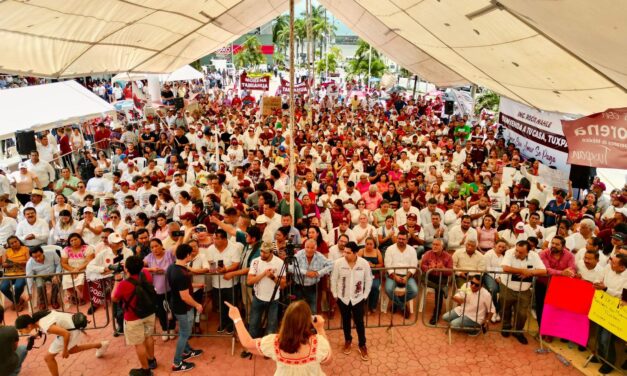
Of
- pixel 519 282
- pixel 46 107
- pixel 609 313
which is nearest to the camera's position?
pixel 609 313

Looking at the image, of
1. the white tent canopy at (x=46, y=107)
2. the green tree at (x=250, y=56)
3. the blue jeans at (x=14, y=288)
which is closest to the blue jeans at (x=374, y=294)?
the blue jeans at (x=14, y=288)

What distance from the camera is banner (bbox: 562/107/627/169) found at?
621cm

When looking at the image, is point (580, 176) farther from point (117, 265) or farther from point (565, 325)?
point (117, 265)

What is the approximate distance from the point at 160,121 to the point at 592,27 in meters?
16.2

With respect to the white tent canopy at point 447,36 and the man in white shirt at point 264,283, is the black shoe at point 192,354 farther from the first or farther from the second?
the white tent canopy at point 447,36

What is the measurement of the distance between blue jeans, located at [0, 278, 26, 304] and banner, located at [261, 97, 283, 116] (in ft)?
43.7

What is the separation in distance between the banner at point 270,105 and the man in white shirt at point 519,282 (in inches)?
562

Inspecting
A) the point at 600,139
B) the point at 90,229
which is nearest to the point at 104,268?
the point at 90,229

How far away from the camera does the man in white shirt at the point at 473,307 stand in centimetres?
600

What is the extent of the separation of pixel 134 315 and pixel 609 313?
579 cm

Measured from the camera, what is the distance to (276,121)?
17297 millimetres

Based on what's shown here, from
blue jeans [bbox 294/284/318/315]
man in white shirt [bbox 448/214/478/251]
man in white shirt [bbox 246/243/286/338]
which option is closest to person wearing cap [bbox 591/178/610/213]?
man in white shirt [bbox 448/214/478/251]

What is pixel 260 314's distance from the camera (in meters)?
5.66

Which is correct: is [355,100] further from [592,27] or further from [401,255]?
[592,27]
